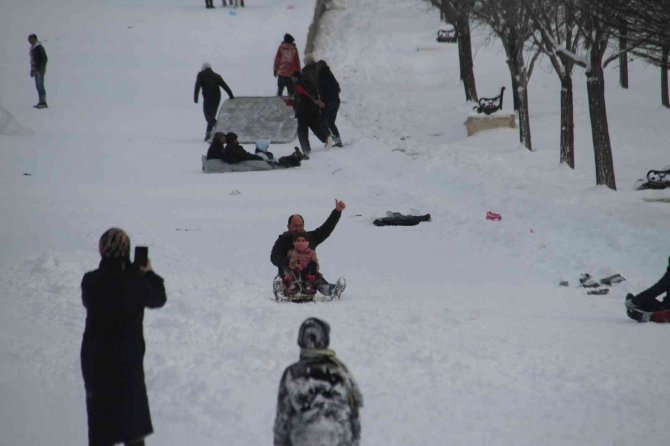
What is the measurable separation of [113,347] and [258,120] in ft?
54.9

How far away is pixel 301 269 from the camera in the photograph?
10.9 metres

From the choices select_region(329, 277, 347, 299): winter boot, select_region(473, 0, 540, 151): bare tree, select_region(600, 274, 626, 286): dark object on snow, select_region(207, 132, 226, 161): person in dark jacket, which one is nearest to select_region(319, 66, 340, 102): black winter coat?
select_region(207, 132, 226, 161): person in dark jacket

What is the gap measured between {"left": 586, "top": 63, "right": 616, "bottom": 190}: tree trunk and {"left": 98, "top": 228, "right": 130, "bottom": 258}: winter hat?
13.8 metres

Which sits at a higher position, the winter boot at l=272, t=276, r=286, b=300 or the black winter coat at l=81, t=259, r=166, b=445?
the black winter coat at l=81, t=259, r=166, b=445

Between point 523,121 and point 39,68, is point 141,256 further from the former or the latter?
point 39,68

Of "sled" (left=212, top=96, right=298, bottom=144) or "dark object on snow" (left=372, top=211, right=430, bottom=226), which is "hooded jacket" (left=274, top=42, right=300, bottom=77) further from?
"dark object on snow" (left=372, top=211, right=430, bottom=226)

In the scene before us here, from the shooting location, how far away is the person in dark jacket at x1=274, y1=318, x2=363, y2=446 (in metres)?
4.95

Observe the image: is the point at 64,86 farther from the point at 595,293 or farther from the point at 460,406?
the point at 460,406

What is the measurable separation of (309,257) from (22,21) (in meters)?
33.2

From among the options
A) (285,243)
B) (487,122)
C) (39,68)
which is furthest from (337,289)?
(39,68)

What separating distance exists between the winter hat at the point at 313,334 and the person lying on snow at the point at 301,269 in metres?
5.83

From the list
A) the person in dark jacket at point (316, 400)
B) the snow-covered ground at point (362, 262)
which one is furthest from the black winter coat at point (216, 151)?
the person in dark jacket at point (316, 400)

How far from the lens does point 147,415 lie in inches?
231

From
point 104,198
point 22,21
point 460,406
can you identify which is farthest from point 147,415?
point 22,21
